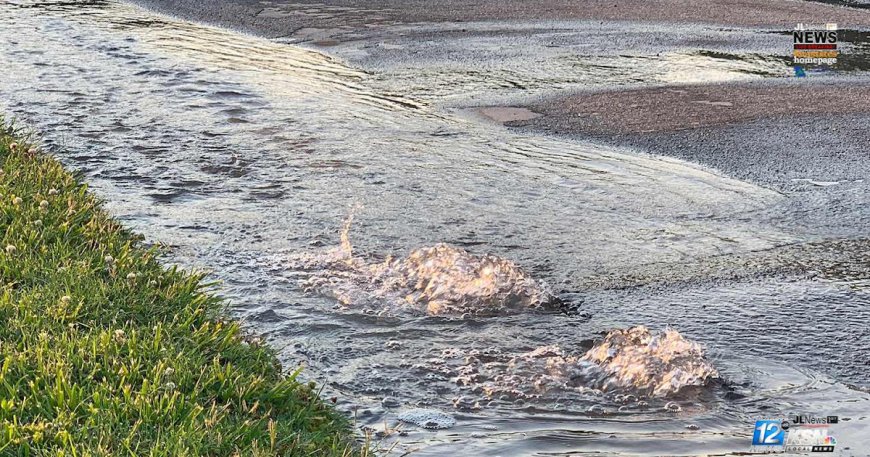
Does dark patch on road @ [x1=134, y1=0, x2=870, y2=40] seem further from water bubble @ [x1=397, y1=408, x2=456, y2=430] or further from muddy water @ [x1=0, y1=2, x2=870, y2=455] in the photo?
water bubble @ [x1=397, y1=408, x2=456, y2=430]

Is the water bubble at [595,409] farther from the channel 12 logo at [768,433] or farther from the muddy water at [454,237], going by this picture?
the channel 12 logo at [768,433]

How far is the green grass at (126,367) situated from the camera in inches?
125

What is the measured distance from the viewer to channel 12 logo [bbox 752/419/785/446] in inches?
142

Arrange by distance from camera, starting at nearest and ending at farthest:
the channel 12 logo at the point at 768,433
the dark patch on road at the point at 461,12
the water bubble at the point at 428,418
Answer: the channel 12 logo at the point at 768,433 < the water bubble at the point at 428,418 < the dark patch on road at the point at 461,12

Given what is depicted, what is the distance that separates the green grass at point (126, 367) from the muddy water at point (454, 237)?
314 millimetres

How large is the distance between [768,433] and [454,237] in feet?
7.69

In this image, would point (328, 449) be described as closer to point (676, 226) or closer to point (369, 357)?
point (369, 357)

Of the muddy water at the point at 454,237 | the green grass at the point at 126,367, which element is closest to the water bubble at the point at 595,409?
the muddy water at the point at 454,237

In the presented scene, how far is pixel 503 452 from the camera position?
3.56 m

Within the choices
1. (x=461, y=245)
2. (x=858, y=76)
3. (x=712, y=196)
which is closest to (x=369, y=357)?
(x=461, y=245)

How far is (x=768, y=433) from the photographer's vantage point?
3.67 meters

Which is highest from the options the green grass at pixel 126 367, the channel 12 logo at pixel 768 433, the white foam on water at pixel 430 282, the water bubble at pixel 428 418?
the green grass at pixel 126 367

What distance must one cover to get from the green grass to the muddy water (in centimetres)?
31

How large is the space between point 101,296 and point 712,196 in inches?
152
